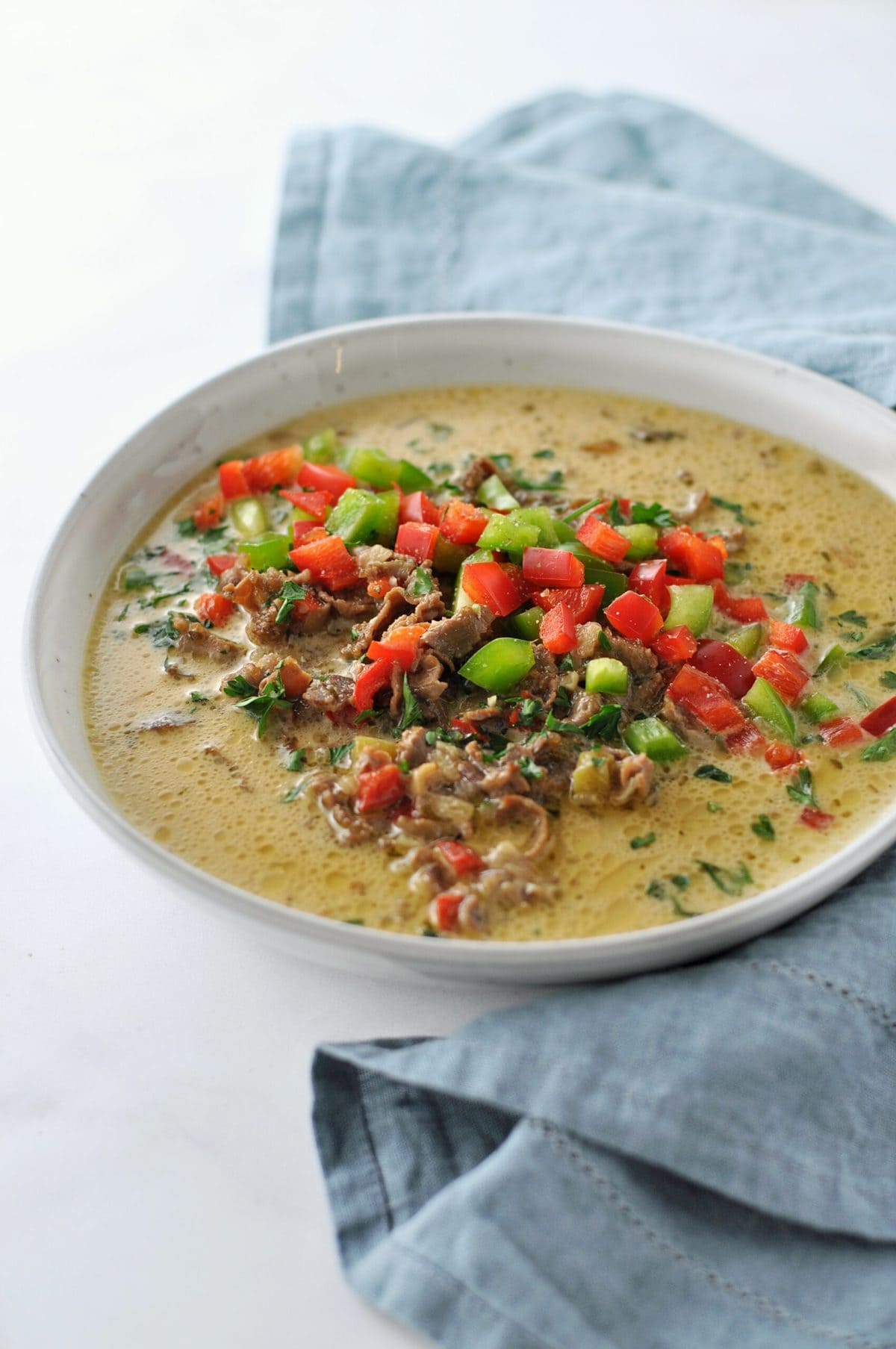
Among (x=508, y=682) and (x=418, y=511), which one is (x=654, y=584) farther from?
(x=418, y=511)

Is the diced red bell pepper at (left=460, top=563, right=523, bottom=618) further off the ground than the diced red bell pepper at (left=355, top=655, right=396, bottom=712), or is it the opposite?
the diced red bell pepper at (left=460, top=563, right=523, bottom=618)

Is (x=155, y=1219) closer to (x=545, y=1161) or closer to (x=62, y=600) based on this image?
(x=545, y=1161)

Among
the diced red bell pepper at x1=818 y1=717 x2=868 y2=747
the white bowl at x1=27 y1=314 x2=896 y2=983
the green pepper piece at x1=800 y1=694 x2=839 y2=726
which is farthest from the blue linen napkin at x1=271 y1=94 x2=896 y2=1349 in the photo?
the green pepper piece at x1=800 y1=694 x2=839 y2=726

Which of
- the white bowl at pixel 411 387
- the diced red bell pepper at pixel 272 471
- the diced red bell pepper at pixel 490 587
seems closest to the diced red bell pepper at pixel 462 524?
the diced red bell pepper at pixel 490 587

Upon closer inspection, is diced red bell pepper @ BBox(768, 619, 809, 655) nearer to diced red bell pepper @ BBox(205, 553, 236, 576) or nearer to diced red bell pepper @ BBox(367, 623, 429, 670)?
diced red bell pepper @ BBox(367, 623, 429, 670)

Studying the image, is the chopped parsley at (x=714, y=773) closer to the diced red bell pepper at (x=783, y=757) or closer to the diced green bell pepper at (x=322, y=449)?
the diced red bell pepper at (x=783, y=757)

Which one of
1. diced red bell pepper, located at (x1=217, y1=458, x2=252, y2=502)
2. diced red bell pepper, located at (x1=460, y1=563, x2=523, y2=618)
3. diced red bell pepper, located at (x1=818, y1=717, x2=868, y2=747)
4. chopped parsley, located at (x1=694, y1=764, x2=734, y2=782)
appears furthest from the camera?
diced red bell pepper, located at (x1=217, y1=458, x2=252, y2=502)

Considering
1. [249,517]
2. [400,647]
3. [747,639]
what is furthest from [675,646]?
[249,517]
